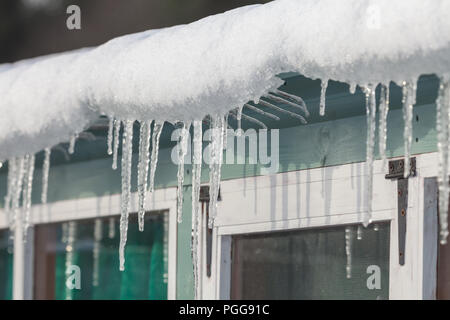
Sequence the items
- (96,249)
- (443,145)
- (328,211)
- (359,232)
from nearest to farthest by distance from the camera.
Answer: (443,145) → (359,232) → (328,211) → (96,249)

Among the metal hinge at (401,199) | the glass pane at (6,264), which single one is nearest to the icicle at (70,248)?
the glass pane at (6,264)

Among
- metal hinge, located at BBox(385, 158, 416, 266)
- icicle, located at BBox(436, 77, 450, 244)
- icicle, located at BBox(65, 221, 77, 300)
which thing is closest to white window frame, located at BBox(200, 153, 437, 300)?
metal hinge, located at BBox(385, 158, 416, 266)

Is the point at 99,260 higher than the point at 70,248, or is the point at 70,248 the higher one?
the point at 70,248

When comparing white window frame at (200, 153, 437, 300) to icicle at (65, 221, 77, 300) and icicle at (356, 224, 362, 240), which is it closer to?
icicle at (356, 224, 362, 240)

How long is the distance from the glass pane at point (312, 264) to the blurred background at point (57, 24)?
31.3ft

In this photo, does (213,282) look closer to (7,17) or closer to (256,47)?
(256,47)

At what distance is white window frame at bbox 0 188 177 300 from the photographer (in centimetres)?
717

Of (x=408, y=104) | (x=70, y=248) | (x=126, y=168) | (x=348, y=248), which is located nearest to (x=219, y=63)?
(x=408, y=104)

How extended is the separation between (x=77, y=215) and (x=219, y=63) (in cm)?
287

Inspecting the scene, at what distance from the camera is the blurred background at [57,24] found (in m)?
16.5

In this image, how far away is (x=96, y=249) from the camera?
25.5 ft

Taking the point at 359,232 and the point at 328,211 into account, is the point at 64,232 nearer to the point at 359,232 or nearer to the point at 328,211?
the point at 328,211
